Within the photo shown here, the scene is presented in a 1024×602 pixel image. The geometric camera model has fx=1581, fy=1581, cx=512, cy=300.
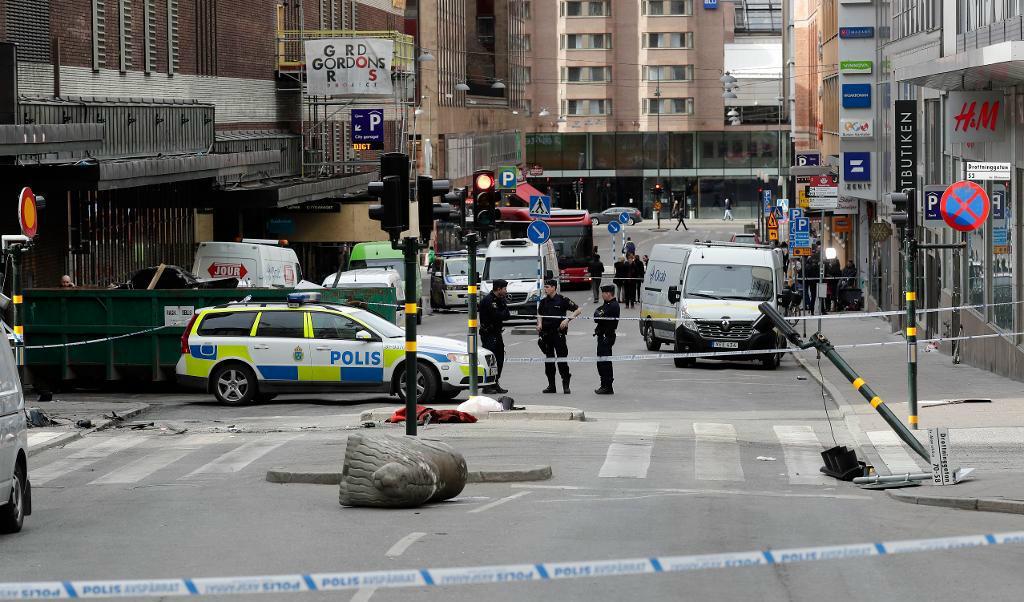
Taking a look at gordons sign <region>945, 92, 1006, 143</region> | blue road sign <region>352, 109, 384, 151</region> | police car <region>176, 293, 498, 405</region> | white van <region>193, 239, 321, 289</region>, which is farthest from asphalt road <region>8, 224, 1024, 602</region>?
blue road sign <region>352, 109, 384, 151</region>

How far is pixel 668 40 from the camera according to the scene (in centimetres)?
11800

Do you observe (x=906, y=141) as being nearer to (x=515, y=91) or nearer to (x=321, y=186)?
(x=321, y=186)

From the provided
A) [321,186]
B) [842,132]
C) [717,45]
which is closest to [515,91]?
[717,45]

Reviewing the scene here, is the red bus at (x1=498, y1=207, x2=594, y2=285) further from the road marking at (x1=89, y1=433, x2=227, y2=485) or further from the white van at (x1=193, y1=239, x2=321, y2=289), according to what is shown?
the road marking at (x1=89, y1=433, x2=227, y2=485)

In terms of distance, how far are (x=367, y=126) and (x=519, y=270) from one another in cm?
1411

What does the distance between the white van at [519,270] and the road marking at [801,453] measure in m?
26.4

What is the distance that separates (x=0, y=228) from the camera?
106 feet

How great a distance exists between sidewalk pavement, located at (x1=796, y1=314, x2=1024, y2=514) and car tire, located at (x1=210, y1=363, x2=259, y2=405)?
349 inches

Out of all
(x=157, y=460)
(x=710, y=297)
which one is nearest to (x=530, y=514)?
(x=157, y=460)

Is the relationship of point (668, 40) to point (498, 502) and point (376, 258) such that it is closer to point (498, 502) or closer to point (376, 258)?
point (376, 258)

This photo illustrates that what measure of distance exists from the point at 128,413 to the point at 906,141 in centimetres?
1881

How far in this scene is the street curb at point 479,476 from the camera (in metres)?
15.1

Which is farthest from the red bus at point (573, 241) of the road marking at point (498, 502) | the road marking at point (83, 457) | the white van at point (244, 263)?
the road marking at point (498, 502)

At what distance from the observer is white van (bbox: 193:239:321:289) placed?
132 feet
